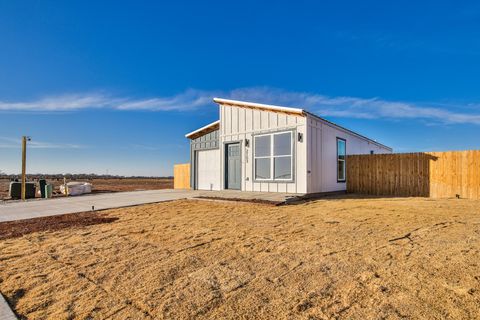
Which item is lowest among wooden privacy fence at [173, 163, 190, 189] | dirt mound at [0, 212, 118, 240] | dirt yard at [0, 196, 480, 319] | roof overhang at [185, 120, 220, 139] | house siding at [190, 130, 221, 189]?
dirt mound at [0, 212, 118, 240]

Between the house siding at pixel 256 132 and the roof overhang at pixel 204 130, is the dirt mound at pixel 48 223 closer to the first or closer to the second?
the house siding at pixel 256 132

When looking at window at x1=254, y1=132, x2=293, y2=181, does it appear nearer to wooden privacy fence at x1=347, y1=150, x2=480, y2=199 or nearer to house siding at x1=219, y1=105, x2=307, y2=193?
house siding at x1=219, y1=105, x2=307, y2=193

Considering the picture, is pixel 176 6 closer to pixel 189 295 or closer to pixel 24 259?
pixel 24 259

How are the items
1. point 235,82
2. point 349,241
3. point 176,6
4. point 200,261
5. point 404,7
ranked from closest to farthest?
point 200,261, point 349,241, point 404,7, point 176,6, point 235,82

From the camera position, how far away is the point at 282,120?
33.4ft

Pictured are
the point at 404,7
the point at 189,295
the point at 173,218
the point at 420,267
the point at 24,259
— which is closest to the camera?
the point at 189,295

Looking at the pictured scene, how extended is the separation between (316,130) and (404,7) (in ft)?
16.9

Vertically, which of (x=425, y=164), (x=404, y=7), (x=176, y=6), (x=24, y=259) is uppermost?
(x=176, y=6)

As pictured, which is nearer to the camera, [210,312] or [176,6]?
[210,312]

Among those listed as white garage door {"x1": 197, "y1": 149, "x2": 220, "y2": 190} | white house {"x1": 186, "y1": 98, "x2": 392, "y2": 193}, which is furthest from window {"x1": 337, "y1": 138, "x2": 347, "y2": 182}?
white garage door {"x1": 197, "y1": 149, "x2": 220, "y2": 190}

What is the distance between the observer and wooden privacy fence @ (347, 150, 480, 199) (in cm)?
961

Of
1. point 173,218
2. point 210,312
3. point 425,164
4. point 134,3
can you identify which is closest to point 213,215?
point 173,218

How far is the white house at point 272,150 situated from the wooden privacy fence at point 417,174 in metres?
0.86

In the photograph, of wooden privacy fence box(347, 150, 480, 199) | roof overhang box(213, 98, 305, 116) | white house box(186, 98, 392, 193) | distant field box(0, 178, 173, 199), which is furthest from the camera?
distant field box(0, 178, 173, 199)
